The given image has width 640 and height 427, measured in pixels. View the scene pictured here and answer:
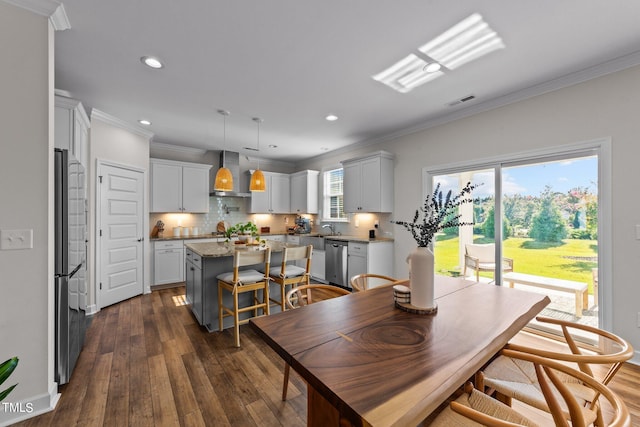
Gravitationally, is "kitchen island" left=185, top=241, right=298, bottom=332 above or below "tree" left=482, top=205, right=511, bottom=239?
below

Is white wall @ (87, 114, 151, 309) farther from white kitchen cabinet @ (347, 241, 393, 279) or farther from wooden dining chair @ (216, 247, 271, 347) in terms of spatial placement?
white kitchen cabinet @ (347, 241, 393, 279)

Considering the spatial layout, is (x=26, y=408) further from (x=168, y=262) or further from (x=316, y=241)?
(x=316, y=241)

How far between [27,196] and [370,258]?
388cm

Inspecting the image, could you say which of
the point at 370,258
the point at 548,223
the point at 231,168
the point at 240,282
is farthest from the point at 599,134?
the point at 231,168

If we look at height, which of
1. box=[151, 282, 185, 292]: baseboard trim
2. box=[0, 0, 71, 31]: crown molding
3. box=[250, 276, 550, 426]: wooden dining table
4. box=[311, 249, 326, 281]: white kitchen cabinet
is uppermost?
box=[0, 0, 71, 31]: crown molding

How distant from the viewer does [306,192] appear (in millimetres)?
6457

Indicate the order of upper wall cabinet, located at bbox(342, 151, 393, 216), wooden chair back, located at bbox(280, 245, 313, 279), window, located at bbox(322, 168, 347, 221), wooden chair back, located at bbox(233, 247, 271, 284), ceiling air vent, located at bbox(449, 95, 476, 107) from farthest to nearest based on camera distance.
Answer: window, located at bbox(322, 168, 347, 221), upper wall cabinet, located at bbox(342, 151, 393, 216), ceiling air vent, located at bbox(449, 95, 476, 107), wooden chair back, located at bbox(280, 245, 313, 279), wooden chair back, located at bbox(233, 247, 271, 284)

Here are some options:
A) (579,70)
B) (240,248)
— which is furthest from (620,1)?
(240,248)

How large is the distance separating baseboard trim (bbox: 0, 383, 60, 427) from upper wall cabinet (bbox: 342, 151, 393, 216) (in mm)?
4158

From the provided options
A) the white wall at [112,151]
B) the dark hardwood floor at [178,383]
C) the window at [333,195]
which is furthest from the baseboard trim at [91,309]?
the window at [333,195]

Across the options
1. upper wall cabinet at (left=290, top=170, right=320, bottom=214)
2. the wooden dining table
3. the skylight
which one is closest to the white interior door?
upper wall cabinet at (left=290, top=170, right=320, bottom=214)

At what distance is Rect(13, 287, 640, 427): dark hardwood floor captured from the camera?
181 centimetres

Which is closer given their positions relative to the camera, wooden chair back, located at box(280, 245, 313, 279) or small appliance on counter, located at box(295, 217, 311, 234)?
wooden chair back, located at box(280, 245, 313, 279)

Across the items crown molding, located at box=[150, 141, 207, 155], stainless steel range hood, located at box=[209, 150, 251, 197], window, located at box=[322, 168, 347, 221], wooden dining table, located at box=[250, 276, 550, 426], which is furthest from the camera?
window, located at box=[322, 168, 347, 221]
